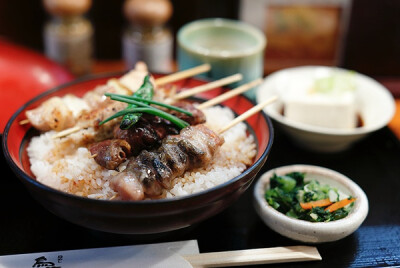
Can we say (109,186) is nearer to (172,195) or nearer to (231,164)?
(172,195)

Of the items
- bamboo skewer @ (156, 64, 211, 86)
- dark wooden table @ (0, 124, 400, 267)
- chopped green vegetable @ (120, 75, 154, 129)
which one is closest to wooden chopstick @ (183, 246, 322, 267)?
dark wooden table @ (0, 124, 400, 267)

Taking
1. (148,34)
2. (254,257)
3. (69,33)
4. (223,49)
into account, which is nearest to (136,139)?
(254,257)

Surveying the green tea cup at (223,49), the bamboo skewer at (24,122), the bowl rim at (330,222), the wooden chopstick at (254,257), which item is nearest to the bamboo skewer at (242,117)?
the bowl rim at (330,222)

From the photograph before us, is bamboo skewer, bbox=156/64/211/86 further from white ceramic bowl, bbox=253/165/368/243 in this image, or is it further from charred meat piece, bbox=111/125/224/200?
white ceramic bowl, bbox=253/165/368/243

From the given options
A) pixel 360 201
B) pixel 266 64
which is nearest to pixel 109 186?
pixel 360 201

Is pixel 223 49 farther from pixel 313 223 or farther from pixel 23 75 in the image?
pixel 313 223

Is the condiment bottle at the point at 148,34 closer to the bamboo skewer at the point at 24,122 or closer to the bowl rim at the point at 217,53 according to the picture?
the bowl rim at the point at 217,53
